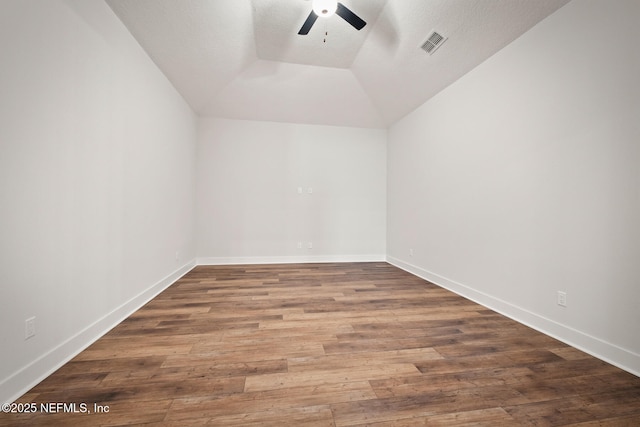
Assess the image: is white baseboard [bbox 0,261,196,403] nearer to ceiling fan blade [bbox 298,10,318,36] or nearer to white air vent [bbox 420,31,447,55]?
ceiling fan blade [bbox 298,10,318,36]

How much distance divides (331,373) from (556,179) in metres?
2.36

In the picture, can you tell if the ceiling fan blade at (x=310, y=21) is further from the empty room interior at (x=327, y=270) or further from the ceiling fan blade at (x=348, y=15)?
the ceiling fan blade at (x=348, y=15)

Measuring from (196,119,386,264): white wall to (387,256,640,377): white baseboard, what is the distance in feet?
7.41

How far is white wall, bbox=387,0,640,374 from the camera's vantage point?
166 centimetres

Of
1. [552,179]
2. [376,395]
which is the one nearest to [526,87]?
[552,179]

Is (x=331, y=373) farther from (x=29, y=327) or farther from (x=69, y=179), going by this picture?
(x=69, y=179)

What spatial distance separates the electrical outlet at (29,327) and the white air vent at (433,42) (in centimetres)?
406

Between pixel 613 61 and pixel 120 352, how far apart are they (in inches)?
157

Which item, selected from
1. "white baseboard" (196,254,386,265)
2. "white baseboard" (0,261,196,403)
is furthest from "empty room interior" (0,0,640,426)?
"white baseboard" (196,254,386,265)

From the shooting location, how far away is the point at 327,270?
14.0ft

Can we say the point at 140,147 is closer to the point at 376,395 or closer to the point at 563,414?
the point at 376,395

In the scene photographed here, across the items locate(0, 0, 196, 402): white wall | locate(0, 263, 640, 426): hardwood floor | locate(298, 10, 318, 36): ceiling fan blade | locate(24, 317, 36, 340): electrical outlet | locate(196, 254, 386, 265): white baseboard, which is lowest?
locate(0, 263, 640, 426): hardwood floor

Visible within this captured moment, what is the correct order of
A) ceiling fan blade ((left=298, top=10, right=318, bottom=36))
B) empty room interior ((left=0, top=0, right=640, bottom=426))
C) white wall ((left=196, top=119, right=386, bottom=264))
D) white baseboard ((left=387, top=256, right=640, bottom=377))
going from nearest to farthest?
empty room interior ((left=0, top=0, right=640, bottom=426))
white baseboard ((left=387, top=256, right=640, bottom=377))
ceiling fan blade ((left=298, top=10, right=318, bottom=36))
white wall ((left=196, top=119, right=386, bottom=264))

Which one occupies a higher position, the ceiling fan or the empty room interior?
the ceiling fan
